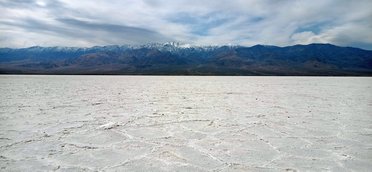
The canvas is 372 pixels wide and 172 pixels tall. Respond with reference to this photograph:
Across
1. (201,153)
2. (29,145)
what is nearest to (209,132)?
(201,153)

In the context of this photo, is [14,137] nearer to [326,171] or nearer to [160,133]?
[160,133]

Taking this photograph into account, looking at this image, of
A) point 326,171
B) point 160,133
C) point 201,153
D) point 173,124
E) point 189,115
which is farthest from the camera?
point 189,115

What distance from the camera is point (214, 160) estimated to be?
364 centimetres

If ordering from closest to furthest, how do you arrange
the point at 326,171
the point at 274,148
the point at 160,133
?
the point at 326,171
the point at 274,148
the point at 160,133

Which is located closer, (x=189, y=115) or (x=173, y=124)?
(x=173, y=124)

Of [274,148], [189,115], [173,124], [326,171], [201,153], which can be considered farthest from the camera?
[189,115]

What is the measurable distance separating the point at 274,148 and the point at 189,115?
373 cm

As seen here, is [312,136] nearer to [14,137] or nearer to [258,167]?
[258,167]

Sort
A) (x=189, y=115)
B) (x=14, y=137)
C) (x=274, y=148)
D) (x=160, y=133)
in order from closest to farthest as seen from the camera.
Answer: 1. (x=274, y=148)
2. (x=14, y=137)
3. (x=160, y=133)
4. (x=189, y=115)

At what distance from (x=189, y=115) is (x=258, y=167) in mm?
4468

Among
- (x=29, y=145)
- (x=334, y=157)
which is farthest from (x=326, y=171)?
(x=29, y=145)

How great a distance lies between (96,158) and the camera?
3.71m

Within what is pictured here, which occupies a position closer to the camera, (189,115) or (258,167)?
(258,167)

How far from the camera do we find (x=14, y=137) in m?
A: 4.91
